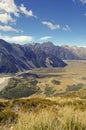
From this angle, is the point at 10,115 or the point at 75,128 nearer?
the point at 75,128

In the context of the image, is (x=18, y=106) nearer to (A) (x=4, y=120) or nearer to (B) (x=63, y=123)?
(A) (x=4, y=120)

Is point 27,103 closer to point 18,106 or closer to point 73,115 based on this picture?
point 18,106

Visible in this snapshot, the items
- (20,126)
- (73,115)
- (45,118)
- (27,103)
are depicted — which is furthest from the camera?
(27,103)

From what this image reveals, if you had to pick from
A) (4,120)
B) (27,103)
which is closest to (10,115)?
(4,120)

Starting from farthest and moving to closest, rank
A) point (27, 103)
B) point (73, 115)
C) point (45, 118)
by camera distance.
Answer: point (27, 103) < point (73, 115) < point (45, 118)

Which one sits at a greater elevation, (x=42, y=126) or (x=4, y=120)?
(x=42, y=126)

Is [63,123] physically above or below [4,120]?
above

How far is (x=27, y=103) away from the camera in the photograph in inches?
938

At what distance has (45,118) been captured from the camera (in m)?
9.84

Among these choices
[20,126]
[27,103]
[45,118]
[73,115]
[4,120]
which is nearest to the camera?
[20,126]

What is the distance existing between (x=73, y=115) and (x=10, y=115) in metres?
7.17

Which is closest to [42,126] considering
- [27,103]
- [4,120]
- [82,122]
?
[82,122]

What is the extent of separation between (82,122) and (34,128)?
80.3 inches

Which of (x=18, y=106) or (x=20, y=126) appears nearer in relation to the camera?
(x=20, y=126)
